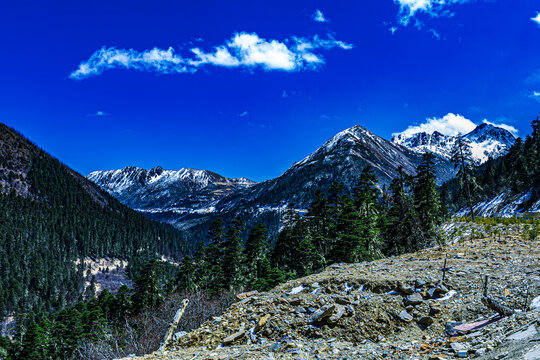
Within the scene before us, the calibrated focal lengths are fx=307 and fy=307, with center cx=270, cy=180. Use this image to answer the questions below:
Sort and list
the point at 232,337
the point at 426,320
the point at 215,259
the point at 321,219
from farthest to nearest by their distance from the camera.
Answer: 1. the point at 215,259
2. the point at 321,219
3. the point at 232,337
4. the point at 426,320

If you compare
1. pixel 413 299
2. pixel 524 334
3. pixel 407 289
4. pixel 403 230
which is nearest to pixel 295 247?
pixel 403 230

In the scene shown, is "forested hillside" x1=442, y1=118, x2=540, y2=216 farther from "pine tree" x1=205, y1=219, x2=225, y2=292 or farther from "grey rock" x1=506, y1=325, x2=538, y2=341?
"grey rock" x1=506, y1=325, x2=538, y2=341

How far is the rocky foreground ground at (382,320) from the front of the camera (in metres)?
7.13

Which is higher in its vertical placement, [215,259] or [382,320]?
[215,259]

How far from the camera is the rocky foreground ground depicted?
713 cm

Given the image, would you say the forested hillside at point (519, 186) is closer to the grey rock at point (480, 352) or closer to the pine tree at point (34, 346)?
the grey rock at point (480, 352)

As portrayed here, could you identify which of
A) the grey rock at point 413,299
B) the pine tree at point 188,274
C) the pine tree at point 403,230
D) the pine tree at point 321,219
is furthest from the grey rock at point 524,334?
the pine tree at point 188,274

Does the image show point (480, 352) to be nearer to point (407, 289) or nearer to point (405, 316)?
point (405, 316)

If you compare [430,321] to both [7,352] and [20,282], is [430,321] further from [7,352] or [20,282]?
[20,282]

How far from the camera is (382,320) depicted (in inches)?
370

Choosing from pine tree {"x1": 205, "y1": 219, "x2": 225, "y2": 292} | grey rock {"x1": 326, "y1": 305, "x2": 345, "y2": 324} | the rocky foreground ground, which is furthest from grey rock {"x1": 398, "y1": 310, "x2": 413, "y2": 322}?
pine tree {"x1": 205, "y1": 219, "x2": 225, "y2": 292}

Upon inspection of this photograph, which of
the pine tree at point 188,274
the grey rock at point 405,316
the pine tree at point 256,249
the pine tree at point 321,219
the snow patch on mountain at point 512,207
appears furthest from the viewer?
the snow patch on mountain at point 512,207

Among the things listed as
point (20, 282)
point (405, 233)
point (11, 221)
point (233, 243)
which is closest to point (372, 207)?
point (405, 233)

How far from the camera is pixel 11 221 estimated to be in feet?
510
